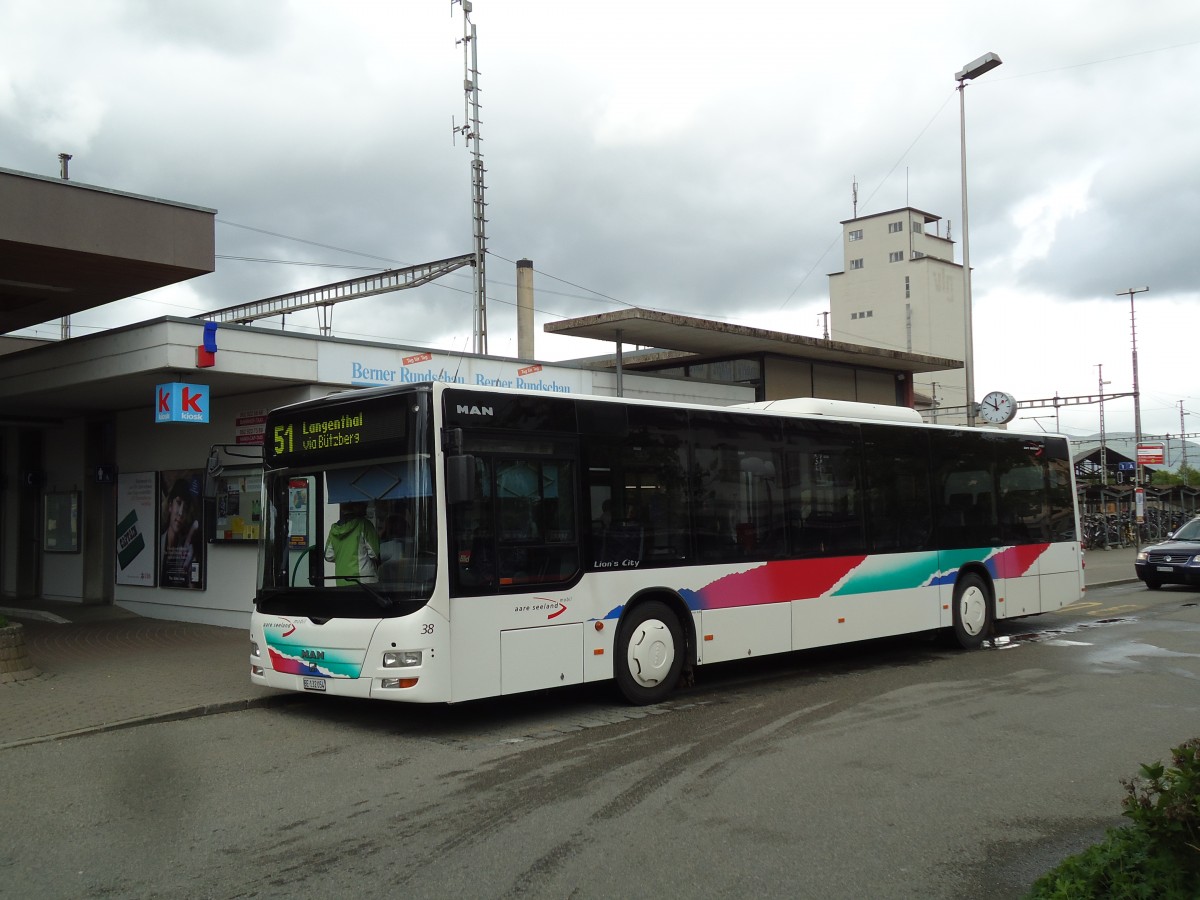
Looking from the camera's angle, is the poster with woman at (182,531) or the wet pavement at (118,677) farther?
the poster with woman at (182,531)

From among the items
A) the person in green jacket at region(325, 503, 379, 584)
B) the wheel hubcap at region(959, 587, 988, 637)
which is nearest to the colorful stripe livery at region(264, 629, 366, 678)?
the person in green jacket at region(325, 503, 379, 584)

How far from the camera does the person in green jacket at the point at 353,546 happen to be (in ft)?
29.1

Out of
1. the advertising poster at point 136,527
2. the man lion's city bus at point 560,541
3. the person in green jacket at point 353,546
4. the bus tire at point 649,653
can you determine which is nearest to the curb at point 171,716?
the man lion's city bus at point 560,541

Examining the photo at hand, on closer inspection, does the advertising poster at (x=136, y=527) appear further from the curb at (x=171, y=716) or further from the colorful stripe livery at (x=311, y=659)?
the colorful stripe livery at (x=311, y=659)

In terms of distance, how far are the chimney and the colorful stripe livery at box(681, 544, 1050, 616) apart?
1970 cm

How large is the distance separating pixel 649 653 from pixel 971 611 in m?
6.17

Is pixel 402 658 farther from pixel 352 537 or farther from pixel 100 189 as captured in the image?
pixel 100 189

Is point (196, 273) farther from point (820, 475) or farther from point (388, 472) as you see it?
point (820, 475)

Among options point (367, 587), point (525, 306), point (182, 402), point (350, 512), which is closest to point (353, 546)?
point (350, 512)

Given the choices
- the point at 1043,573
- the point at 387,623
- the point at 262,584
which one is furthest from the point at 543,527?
the point at 1043,573

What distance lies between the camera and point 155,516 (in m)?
17.7

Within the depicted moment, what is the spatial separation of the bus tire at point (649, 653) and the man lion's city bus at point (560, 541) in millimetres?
22

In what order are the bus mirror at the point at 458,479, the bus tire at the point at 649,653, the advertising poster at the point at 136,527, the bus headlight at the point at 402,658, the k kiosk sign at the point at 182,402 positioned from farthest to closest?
the advertising poster at the point at 136,527 → the k kiosk sign at the point at 182,402 → the bus tire at the point at 649,653 → the bus headlight at the point at 402,658 → the bus mirror at the point at 458,479

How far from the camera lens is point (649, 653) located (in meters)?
10.1
